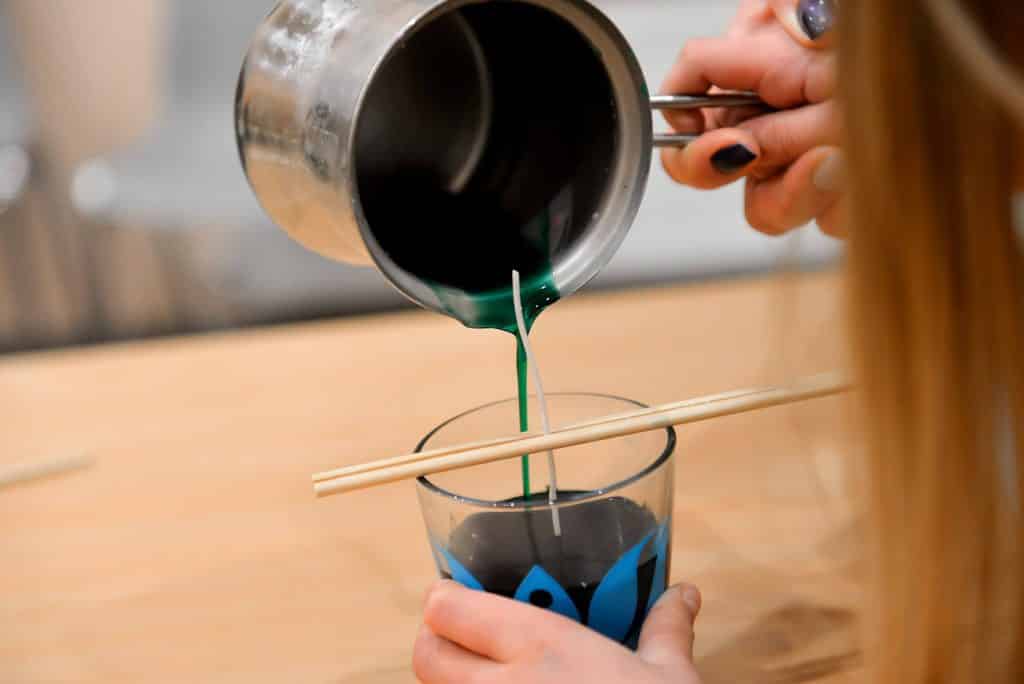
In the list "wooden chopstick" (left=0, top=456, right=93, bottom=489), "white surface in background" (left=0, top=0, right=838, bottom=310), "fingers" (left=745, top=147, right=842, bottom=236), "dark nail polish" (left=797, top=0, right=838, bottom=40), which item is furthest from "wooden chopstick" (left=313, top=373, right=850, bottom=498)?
"white surface in background" (left=0, top=0, right=838, bottom=310)

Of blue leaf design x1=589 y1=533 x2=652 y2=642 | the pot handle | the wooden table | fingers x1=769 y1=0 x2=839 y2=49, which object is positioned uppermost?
fingers x1=769 y1=0 x2=839 y2=49

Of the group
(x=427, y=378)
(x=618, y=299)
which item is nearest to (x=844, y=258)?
(x=427, y=378)

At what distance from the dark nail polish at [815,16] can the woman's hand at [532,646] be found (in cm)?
43

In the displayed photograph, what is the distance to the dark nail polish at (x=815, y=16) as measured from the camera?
0.78 meters

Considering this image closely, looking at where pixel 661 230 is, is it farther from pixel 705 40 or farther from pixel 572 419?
pixel 572 419

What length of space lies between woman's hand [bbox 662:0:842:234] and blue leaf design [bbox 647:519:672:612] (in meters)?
0.29

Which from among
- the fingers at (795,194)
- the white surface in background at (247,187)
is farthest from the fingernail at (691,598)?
the white surface in background at (247,187)

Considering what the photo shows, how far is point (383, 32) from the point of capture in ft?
1.83

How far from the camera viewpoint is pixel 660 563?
0.59 metres

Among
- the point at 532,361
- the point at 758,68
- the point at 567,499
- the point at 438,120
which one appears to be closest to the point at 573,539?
the point at 567,499

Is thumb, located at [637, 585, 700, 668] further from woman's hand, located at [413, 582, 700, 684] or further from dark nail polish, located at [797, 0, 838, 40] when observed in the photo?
dark nail polish, located at [797, 0, 838, 40]

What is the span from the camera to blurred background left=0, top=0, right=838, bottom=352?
5.13 feet

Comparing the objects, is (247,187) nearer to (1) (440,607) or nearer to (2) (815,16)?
(2) (815,16)

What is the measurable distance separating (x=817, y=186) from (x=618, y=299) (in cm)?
48
